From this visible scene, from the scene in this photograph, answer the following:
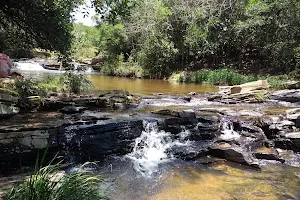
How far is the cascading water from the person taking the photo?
6.96 meters

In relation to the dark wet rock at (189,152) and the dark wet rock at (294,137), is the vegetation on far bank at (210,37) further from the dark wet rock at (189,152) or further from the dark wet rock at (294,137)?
the dark wet rock at (189,152)

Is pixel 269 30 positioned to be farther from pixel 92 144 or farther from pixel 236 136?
pixel 92 144

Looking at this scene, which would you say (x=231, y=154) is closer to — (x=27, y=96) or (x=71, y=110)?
(x=71, y=110)

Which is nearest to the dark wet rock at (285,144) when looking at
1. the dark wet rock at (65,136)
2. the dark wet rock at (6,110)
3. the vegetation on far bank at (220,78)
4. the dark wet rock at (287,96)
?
the dark wet rock at (65,136)

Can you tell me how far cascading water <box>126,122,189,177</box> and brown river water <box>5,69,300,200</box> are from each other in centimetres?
47

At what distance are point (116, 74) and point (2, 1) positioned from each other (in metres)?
20.3

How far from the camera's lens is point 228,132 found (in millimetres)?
8711

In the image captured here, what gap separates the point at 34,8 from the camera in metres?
7.14

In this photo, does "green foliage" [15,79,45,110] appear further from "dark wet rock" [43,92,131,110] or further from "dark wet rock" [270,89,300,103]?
"dark wet rock" [270,89,300,103]

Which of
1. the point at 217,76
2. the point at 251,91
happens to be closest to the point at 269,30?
the point at 217,76

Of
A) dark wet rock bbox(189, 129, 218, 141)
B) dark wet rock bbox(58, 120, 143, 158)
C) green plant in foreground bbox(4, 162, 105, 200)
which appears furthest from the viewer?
dark wet rock bbox(189, 129, 218, 141)

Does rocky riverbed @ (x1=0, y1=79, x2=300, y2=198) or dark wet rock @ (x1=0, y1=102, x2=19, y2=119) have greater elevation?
dark wet rock @ (x1=0, y1=102, x2=19, y2=119)

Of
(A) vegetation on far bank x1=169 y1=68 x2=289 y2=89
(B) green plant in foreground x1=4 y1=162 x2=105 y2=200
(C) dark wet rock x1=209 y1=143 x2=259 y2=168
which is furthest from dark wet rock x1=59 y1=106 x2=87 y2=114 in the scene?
(A) vegetation on far bank x1=169 y1=68 x2=289 y2=89

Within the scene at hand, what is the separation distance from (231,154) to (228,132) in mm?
1644
